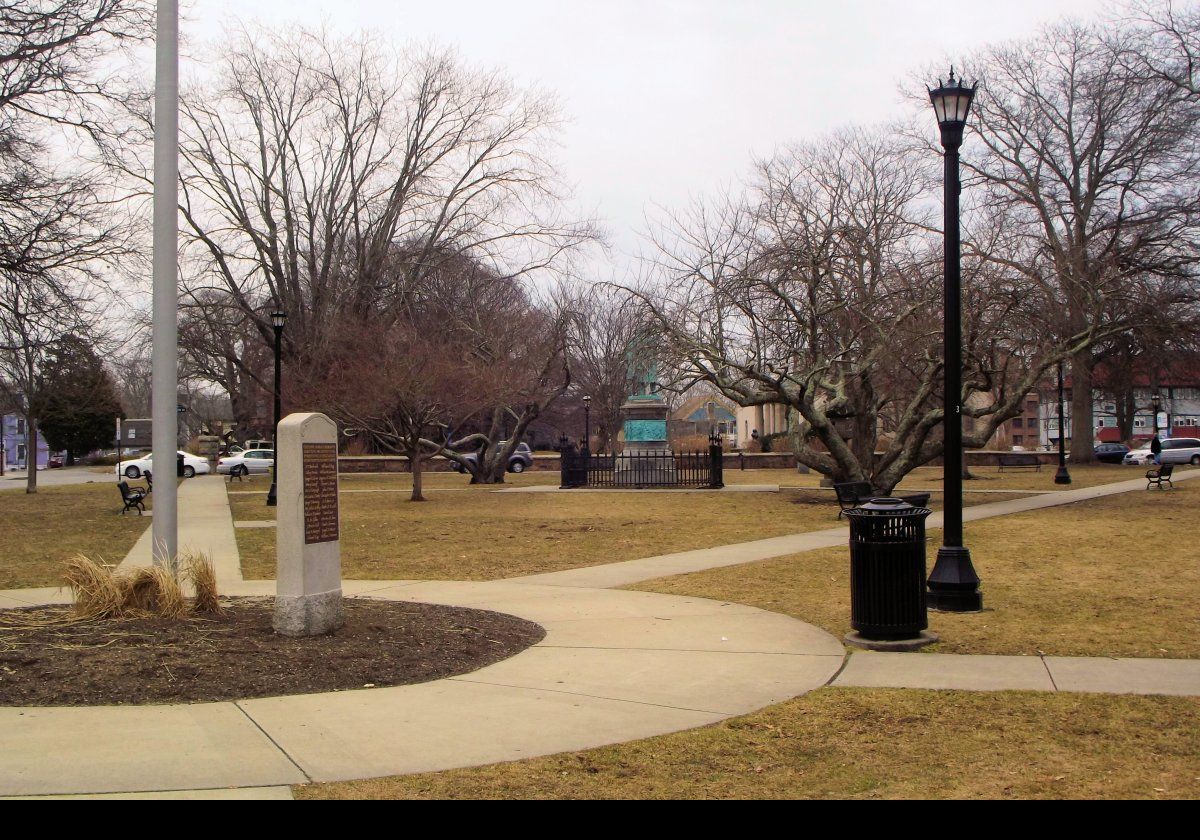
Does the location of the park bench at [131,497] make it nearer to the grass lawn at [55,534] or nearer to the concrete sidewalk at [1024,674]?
the grass lawn at [55,534]

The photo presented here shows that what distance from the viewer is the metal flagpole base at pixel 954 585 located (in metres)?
10.6

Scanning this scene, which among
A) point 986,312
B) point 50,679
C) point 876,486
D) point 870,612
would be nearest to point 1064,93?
point 986,312

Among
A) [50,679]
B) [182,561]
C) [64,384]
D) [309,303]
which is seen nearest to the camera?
[50,679]

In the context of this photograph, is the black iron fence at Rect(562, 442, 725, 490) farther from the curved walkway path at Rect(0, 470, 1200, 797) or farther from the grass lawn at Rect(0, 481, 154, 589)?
the curved walkway path at Rect(0, 470, 1200, 797)

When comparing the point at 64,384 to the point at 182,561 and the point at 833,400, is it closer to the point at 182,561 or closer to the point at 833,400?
the point at 833,400

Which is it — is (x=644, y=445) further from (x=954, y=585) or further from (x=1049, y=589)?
(x=954, y=585)

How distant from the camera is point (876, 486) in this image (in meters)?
26.0

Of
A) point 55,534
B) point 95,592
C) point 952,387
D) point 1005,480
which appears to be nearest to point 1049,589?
point 952,387

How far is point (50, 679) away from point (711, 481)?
28.5 m

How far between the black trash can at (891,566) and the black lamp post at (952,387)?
6.53ft

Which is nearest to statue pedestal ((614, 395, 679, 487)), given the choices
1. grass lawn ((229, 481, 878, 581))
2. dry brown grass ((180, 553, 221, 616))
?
grass lawn ((229, 481, 878, 581))

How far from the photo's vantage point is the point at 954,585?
10672 mm

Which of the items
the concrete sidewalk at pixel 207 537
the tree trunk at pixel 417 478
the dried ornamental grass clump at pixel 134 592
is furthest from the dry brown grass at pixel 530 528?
the dried ornamental grass clump at pixel 134 592
